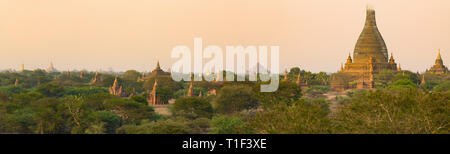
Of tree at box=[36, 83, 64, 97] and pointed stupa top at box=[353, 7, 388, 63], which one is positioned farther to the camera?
pointed stupa top at box=[353, 7, 388, 63]

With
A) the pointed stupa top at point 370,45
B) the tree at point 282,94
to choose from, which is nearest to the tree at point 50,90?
the tree at point 282,94

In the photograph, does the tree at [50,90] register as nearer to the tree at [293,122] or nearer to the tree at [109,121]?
the tree at [109,121]

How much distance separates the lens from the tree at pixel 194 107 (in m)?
44.6

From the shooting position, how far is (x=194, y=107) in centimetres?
4503

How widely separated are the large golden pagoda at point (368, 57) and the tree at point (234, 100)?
44687 mm

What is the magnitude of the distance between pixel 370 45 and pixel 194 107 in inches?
2489

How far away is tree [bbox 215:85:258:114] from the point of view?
49.2m

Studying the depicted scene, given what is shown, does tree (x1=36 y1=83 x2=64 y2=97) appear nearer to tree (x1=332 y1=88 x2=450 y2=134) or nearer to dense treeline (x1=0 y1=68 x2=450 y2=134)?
dense treeline (x1=0 y1=68 x2=450 y2=134)

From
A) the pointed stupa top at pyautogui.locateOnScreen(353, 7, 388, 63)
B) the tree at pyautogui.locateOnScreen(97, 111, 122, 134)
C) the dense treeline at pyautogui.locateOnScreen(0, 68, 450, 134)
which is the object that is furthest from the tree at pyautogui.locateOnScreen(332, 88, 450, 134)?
the pointed stupa top at pyautogui.locateOnScreen(353, 7, 388, 63)

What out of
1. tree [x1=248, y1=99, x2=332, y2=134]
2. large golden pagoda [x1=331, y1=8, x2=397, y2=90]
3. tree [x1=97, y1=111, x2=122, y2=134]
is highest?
large golden pagoda [x1=331, y1=8, x2=397, y2=90]
